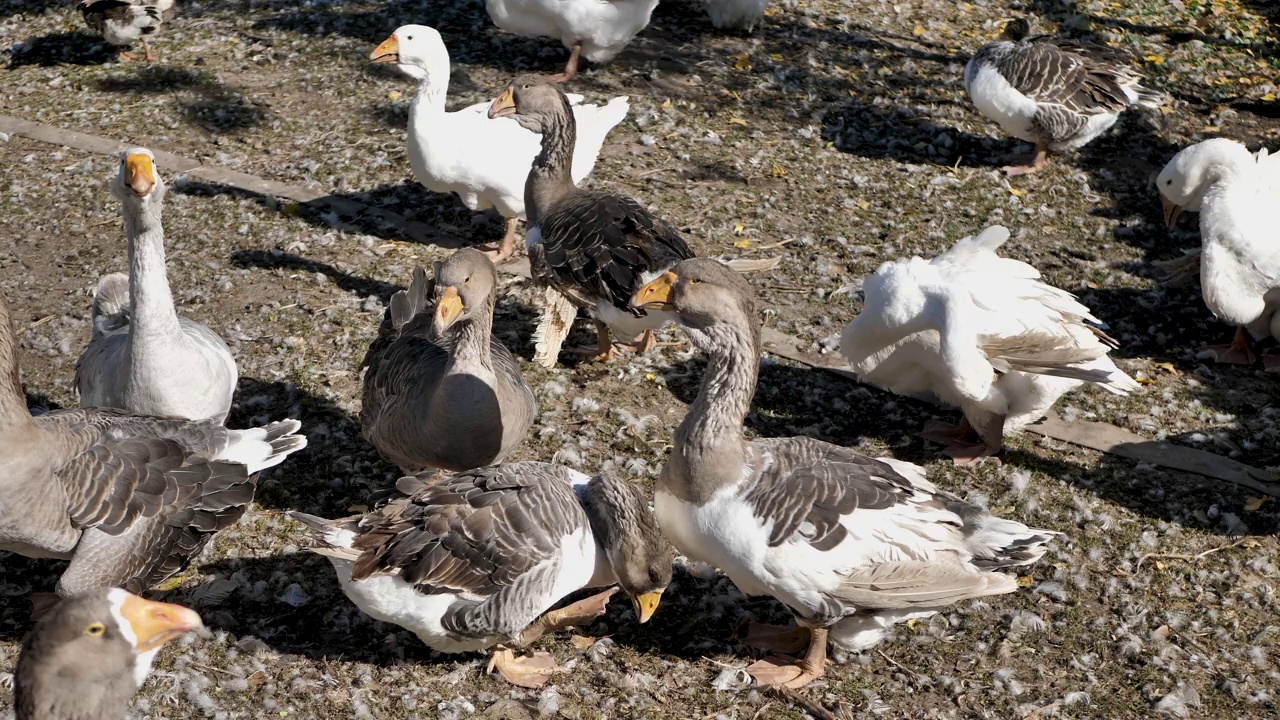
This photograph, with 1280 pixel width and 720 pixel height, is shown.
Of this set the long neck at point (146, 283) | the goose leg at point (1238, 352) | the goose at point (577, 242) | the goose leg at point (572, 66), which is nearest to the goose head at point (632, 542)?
the goose at point (577, 242)

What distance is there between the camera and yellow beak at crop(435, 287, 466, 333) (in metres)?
5.06

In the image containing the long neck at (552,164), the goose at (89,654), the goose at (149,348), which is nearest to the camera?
the goose at (89,654)

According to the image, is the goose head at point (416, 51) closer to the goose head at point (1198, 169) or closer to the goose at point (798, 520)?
the goose at point (798, 520)

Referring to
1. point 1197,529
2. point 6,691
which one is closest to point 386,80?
point 6,691

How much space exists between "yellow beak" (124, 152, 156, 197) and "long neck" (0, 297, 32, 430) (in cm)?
78

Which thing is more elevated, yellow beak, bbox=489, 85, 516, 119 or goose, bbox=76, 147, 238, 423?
yellow beak, bbox=489, 85, 516, 119

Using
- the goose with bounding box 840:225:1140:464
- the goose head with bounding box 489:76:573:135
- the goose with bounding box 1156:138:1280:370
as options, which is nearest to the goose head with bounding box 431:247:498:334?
the goose head with bounding box 489:76:573:135

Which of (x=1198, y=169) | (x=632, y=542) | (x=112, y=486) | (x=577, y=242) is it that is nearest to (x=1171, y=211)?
(x=1198, y=169)

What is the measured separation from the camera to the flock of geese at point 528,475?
177 inches

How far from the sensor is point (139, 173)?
5.07 meters

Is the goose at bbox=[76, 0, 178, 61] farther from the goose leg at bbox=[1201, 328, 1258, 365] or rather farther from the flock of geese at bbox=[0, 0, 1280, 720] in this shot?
the goose leg at bbox=[1201, 328, 1258, 365]

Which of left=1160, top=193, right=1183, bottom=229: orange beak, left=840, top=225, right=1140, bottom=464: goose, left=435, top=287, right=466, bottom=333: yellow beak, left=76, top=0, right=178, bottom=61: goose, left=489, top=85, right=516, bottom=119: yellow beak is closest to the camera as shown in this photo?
left=435, top=287, right=466, bottom=333: yellow beak

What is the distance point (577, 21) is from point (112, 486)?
6498 mm

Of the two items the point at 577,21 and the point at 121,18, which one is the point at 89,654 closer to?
the point at 577,21
